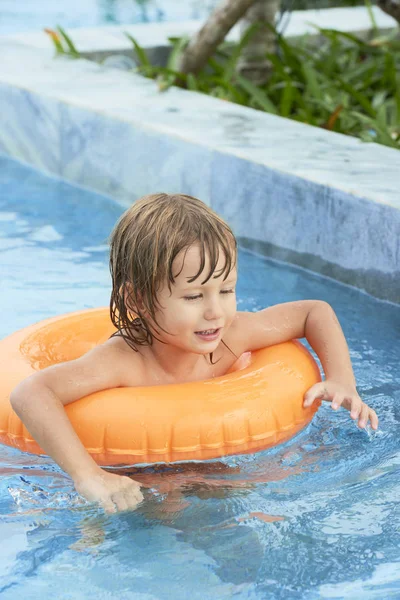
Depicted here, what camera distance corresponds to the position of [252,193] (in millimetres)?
4660

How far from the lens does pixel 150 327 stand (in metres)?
2.77

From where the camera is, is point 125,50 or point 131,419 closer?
point 131,419

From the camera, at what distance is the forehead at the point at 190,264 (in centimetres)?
255

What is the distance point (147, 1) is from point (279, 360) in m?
10.1

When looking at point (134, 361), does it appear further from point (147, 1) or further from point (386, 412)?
point (147, 1)

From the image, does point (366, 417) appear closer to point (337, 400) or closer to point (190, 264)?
point (337, 400)

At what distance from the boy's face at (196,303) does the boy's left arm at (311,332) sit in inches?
14.0

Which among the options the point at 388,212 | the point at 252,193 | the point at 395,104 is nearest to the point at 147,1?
the point at 395,104

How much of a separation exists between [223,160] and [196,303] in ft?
7.52

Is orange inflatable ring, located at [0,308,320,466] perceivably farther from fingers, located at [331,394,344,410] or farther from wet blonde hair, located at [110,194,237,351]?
wet blonde hair, located at [110,194,237,351]

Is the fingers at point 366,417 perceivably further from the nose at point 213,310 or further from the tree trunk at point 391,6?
the tree trunk at point 391,6

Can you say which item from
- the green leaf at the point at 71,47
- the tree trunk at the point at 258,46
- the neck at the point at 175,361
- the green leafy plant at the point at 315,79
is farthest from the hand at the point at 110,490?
the green leaf at the point at 71,47

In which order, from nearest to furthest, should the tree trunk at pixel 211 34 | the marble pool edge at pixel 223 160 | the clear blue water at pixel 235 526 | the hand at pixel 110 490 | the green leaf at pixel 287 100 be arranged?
the clear blue water at pixel 235 526
the hand at pixel 110 490
the marble pool edge at pixel 223 160
the tree trunk at pixel 211 34
the green leaf at pixel 287 100

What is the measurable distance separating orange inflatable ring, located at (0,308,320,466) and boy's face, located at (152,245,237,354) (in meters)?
0.16
